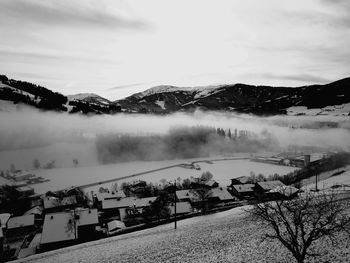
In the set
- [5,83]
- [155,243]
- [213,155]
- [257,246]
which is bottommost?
[213,155]

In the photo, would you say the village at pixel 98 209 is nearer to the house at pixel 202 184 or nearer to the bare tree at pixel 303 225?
the house at pixel 202 184

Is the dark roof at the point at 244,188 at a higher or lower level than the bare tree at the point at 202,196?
lower

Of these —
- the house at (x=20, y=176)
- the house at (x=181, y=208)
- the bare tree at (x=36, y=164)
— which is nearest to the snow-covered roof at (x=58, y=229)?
the house at (x=181, y=208)

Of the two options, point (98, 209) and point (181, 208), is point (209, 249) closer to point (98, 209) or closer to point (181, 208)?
point (181, 208)

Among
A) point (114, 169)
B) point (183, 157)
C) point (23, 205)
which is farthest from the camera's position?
point (183, 157)

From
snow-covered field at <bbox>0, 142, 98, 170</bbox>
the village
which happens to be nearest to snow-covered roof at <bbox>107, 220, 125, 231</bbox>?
the village

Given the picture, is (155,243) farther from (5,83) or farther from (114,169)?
(5,83)

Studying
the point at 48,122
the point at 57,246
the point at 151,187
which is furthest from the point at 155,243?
the point at 48,122

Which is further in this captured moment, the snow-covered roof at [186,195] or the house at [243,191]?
the house at [243,191]
